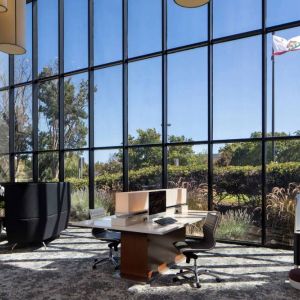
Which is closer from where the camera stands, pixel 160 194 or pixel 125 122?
pixel 160 194

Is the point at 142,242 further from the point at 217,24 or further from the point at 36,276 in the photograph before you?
the point at 217,24

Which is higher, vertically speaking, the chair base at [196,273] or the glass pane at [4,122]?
the glass pane at [4,122]

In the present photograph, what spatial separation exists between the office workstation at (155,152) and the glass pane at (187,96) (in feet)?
0.08

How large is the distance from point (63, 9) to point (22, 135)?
3.83 metres

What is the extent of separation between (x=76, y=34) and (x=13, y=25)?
5451mm

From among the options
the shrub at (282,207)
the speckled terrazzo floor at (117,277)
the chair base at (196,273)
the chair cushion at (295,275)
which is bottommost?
the speckled terrazzo floor at (117,277)

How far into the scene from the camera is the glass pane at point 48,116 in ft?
31.5

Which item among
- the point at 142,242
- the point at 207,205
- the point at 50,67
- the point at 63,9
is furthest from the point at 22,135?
the point at 142,242

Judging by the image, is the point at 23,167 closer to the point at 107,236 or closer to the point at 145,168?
the point at 145,168

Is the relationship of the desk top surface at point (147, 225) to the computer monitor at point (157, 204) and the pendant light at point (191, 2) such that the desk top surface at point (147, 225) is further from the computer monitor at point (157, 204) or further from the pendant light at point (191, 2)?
the pendant light at point (191, 2)

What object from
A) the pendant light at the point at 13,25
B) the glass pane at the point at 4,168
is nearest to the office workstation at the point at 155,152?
the pendant light at the point at 13,25

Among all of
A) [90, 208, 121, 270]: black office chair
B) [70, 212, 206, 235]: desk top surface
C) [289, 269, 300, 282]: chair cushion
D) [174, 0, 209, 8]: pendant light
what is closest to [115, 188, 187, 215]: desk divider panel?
[70, 212, 206, 235]: desk top surface

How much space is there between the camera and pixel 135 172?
8.16 m

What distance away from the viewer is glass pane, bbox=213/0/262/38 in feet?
22.3
